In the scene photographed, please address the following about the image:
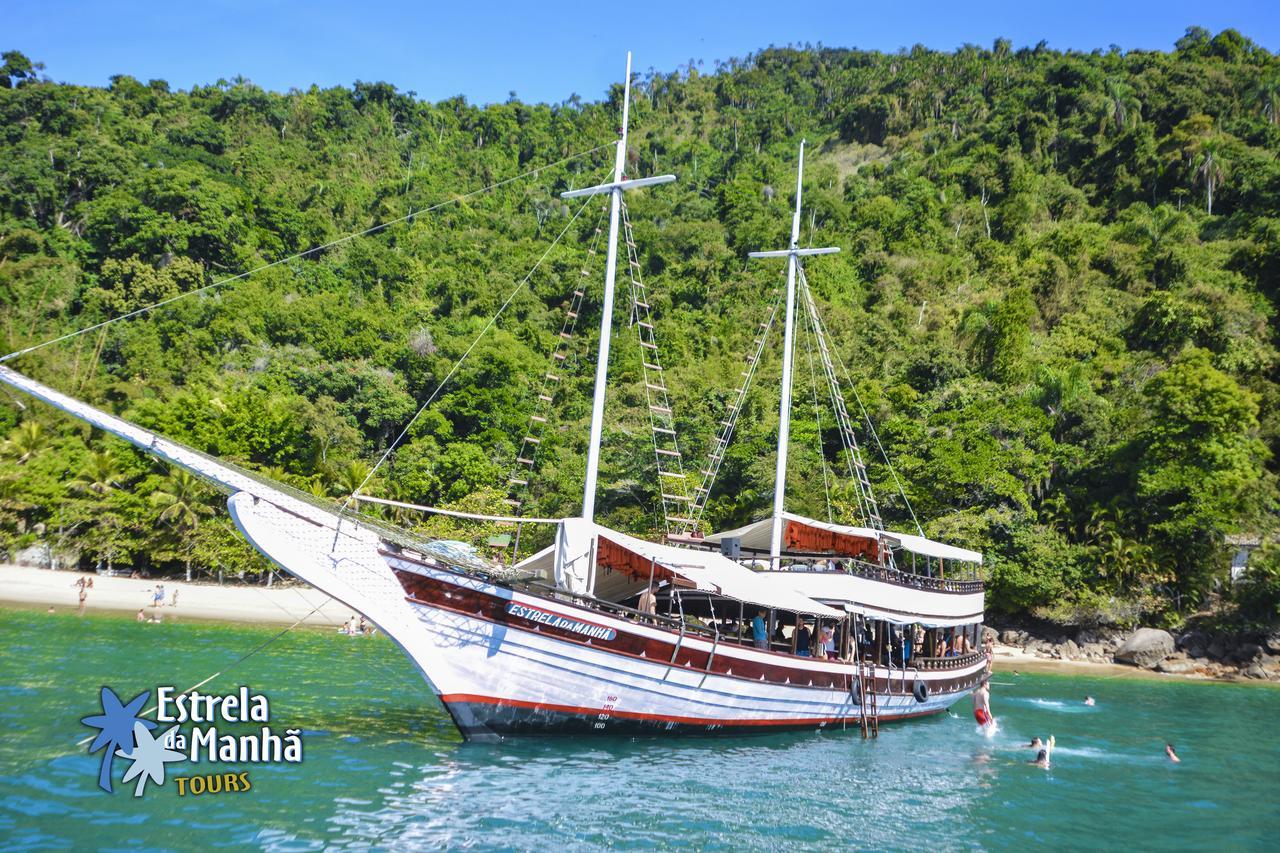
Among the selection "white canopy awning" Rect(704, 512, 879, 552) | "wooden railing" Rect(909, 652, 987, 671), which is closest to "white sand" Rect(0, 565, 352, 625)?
"white canopy awning" Rect(704, 512, 879, 552)

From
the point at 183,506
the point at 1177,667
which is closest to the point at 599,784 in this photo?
the point at 1177,667

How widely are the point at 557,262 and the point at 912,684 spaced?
62411mm

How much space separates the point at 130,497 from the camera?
140 ft

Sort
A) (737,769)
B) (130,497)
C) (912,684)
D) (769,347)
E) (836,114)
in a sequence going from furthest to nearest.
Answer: (836,114) → (769,347) → (130,497) → (912,684) → (737,769)

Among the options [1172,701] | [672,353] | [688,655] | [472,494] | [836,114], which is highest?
[836,114]

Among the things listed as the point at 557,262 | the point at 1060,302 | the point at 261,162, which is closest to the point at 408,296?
the point at 557,262

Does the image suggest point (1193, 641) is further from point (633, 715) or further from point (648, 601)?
point (633, 715)

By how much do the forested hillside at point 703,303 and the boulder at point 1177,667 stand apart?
11.3ft

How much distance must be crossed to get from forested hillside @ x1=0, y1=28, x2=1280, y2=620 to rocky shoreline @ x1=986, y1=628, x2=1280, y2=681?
144 cm

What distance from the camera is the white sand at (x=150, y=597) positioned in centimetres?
3697

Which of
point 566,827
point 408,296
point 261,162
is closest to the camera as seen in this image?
point 566,827

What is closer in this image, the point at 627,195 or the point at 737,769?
the point at 737,769

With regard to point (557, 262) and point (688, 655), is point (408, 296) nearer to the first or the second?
point (557, 262)

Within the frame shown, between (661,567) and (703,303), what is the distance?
58.1 metres
